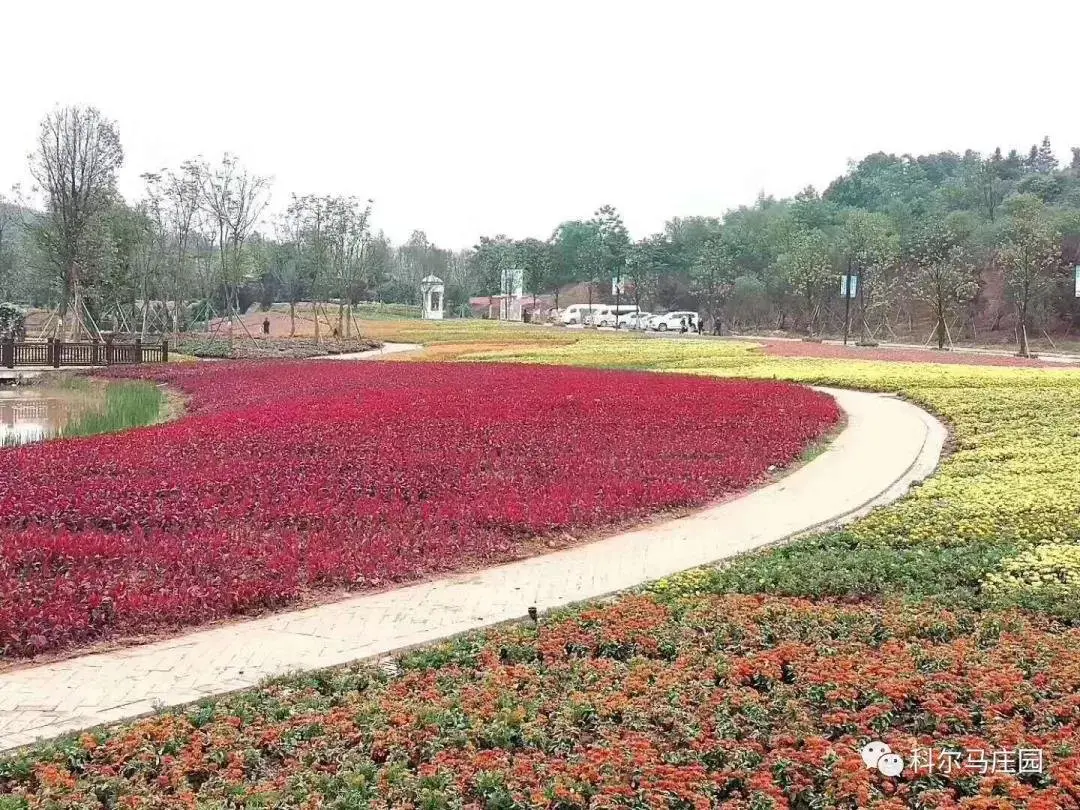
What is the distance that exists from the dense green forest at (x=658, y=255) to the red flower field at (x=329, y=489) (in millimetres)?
24532

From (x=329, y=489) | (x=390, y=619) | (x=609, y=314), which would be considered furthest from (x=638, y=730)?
(x=609, y=314)

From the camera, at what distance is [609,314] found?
74.8m

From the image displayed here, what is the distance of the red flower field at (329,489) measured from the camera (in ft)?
22.0

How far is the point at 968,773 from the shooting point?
383 cm

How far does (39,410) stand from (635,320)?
1974 inches

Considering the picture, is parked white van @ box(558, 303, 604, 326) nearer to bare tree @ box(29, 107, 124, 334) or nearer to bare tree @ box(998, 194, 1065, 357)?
bare tree @ box(998, 194, 1065, 357)

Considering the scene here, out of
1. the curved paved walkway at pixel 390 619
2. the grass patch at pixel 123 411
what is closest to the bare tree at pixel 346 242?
the grass patch at pixel 123 411

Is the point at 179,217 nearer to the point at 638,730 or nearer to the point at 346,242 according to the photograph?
the point at 346,242

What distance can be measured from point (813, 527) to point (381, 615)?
4518 mm

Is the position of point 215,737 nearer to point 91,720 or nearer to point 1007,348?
point 91,720

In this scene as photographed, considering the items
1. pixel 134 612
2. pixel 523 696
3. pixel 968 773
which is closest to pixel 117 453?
pixel 134 612

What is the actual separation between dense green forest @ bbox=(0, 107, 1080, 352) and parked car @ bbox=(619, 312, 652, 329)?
5297 millimetres

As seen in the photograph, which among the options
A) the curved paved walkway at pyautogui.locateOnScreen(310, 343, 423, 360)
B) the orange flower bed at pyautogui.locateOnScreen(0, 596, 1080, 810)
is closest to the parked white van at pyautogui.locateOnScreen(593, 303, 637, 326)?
the curved paved walkway at pyautogui.locateOnScreen(310, 343, 423, 360)

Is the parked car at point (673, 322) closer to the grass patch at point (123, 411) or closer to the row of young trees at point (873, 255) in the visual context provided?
the row of young trees at point (873, 255)
